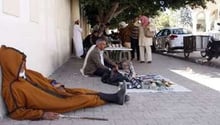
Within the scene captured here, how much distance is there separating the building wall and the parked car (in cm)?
1280

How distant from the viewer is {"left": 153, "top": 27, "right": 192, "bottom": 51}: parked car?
27.3 meters

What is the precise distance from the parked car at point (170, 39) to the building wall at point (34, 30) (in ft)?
42.0

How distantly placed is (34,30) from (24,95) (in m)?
3.68

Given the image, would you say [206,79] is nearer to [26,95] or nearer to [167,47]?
[26,95]

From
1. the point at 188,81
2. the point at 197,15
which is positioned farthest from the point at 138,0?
the point at 197,15

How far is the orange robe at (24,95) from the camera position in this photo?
6.76 meters

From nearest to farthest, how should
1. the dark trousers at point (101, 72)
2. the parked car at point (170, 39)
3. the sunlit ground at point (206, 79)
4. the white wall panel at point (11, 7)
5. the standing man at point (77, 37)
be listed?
the white wall panel at point (11, 7) → the sunlit ground at point (206, 79) → the dark trousers at point (101, 72) → the standing man at point (77, 37) → the parked car at point (170, 39)

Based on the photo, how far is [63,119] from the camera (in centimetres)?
688

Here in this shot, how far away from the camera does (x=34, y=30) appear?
1023cm

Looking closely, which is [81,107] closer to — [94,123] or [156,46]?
[94,123]

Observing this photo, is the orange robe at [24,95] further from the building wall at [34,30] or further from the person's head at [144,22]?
the person's head at [144,22]

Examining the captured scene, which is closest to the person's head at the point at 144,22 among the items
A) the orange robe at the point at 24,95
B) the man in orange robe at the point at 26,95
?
the man in orange robe at the point at 26,95

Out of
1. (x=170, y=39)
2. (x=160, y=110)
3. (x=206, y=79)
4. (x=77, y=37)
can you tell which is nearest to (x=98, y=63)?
(x=206, y=79)

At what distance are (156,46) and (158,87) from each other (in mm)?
20836
